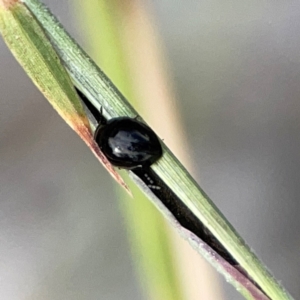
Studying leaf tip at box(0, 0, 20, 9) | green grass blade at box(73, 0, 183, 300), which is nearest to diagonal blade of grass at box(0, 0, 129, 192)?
leaf tip at box(0, 0, 20, 9)

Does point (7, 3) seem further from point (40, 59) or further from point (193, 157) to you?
point (193, 157)

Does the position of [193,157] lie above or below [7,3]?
below

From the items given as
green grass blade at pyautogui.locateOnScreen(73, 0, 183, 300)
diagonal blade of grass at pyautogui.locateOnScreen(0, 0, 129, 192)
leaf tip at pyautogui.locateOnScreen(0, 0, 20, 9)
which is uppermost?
leaf tip at pyautogui.locateOnScreen(0, 0, 20, 9)

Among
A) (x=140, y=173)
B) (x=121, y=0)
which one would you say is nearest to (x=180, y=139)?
(x=121, y=0)

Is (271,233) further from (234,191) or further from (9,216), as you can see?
(9,216)

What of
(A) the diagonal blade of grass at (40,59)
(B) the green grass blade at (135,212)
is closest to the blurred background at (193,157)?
(B) the green grass blade at (135,212)

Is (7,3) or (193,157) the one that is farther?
(193,157)

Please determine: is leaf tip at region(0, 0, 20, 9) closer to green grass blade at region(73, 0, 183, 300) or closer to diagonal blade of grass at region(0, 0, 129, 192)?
diagonal blade of grass at region(0, 0, 129, 192)

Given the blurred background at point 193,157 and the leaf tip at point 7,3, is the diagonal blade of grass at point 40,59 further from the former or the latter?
the blurred background at point 193,157

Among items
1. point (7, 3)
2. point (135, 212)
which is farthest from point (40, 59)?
point (135, 212)
